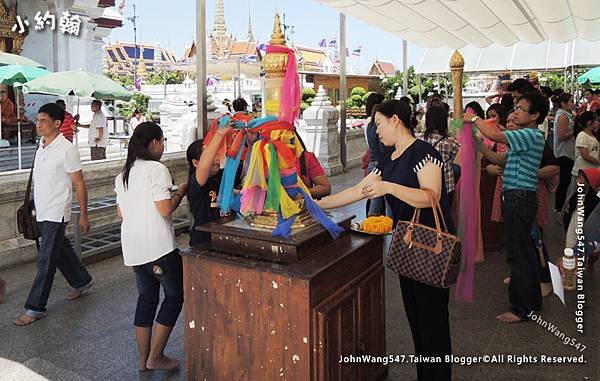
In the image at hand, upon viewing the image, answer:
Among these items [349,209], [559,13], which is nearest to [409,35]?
[559,13]

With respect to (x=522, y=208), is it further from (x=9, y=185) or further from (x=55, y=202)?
(x=9, y=185)

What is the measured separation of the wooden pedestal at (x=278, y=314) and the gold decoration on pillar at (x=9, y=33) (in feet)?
39.1

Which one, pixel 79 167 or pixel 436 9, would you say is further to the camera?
pixel 436 9

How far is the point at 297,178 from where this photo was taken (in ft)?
8.03

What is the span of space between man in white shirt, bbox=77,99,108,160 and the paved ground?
544 cm

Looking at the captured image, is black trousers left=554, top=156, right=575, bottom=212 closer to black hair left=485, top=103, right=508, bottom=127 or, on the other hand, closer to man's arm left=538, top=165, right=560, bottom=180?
black hair left=485, top=103, right=508, bottom=127

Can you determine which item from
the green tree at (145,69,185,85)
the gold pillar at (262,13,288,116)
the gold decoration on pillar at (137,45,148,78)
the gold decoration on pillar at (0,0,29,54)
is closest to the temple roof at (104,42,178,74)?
the gold decoration on pillar at (137,45,148,78)

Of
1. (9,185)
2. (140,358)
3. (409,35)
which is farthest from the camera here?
(409,35)

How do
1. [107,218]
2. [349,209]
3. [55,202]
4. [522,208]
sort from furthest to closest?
[349,209] < [107,218] < [55,202] < [522,208]

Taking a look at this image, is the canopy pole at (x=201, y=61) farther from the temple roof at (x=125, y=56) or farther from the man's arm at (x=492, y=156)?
the temple roof at (x=125, y=56)

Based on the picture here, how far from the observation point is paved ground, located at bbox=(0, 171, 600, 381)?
2957 millimetres

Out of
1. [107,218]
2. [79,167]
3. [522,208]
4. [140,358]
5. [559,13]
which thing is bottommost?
[140,358]

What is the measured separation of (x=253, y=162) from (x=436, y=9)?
7.15 metres

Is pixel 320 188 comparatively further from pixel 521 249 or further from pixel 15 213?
pixel 15 213
